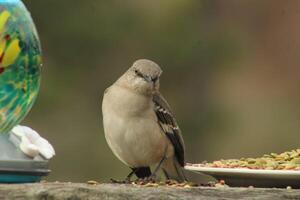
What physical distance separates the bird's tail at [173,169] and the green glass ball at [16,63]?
2.25 metres

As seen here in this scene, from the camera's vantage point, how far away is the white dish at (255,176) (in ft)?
12.3

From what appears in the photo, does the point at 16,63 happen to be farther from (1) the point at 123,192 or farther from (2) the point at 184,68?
(2) the point at 184,68

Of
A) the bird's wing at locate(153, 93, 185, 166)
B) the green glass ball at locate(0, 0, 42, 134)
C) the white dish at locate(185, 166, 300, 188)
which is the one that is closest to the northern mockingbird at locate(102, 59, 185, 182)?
the bird's wing at locate(153, 93, 185, 166)

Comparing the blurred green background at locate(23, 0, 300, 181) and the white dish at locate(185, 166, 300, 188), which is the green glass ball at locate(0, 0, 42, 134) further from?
the blurred green background at locate(23, 0, 300, 181)

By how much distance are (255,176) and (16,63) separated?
2.61 feet

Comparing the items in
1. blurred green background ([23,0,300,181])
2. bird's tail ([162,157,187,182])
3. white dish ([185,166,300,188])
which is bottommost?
white dish ([185,166,300,188])

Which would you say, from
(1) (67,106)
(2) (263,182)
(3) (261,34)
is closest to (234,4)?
(3) (261,34)

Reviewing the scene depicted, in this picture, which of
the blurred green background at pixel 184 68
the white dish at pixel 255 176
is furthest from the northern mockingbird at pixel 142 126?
the blurred green background at pixel 184 68

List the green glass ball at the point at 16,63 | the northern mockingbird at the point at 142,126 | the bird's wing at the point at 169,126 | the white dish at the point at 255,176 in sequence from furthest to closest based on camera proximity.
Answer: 1. the bird's wing at the point at 169,126
2. the northern mockingbird at the point at 142,126
3. the white dish at the point at 255,176
4. the green glass ball at the point at 16,63

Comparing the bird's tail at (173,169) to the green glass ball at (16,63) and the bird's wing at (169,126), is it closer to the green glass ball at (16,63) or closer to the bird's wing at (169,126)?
the bird's wing at (169,126)

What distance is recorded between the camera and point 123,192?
3311mm

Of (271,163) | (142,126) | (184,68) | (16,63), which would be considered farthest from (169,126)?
(184,68)

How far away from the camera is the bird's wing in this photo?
5.75 meters

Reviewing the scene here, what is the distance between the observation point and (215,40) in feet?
42.6
